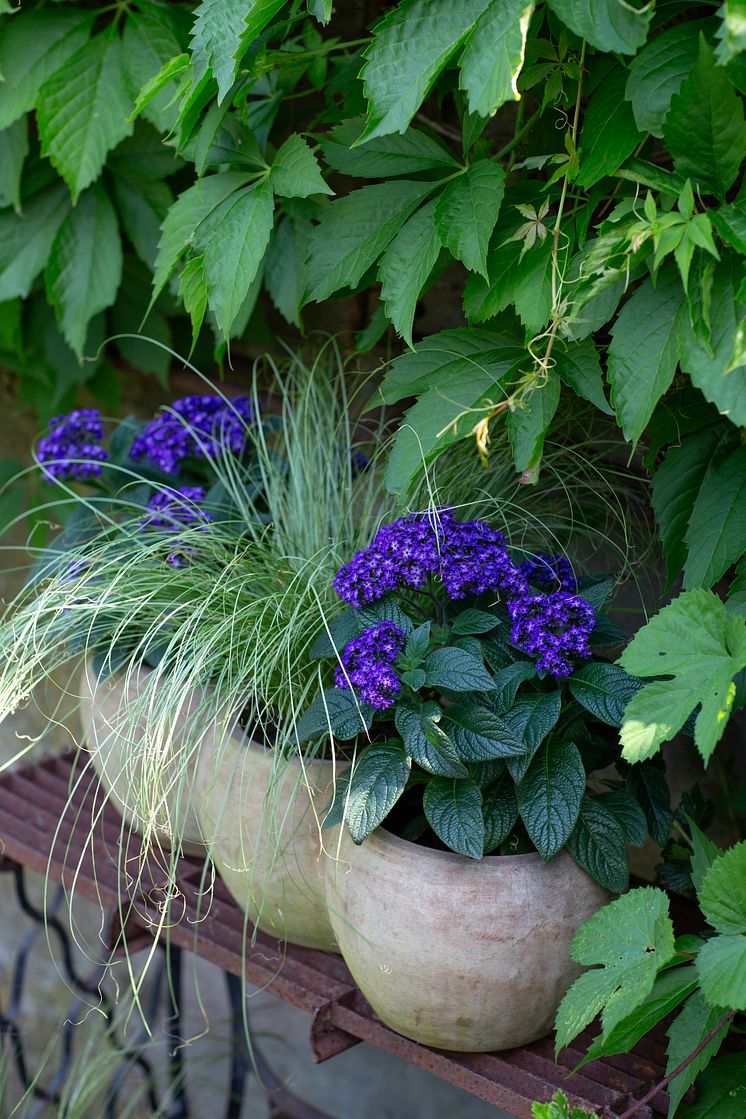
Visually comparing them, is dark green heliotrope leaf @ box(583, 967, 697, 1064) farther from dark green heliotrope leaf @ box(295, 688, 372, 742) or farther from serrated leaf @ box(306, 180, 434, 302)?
serrated leaf @ box(306, 180, 434, 302)

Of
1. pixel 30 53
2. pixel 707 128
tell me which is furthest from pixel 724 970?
pixel 30 53

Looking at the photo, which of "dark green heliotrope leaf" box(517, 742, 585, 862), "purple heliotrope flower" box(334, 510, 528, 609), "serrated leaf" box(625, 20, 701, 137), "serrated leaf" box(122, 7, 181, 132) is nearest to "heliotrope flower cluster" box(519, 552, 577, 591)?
"purple heliotrope flower" box(334, 510, 528, 609)

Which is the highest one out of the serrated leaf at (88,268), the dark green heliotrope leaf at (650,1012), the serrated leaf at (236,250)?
the serrated leaf at (236,250)

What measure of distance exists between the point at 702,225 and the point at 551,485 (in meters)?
0.48

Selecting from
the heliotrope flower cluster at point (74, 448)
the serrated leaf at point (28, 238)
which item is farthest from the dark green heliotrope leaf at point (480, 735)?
the serrated leaf at point (28, 238)

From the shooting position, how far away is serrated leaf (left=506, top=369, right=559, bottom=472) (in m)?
0.83

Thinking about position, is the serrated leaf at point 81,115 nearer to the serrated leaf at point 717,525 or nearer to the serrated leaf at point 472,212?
the serrated leaf at point 472,212

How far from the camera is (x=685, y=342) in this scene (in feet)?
2.35

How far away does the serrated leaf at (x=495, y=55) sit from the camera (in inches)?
26.0

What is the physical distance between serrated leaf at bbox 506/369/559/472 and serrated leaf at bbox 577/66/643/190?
0.49ft

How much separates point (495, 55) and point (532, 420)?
0.27m

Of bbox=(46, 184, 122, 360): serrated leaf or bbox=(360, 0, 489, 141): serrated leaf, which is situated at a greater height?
bbox=(360, 0, 489, 141): serrated leaf

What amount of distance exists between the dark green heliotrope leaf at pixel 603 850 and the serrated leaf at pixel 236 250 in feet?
1.56

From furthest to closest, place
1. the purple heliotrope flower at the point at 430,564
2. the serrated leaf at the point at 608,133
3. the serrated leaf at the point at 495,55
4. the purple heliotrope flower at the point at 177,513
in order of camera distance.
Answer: the purple heliotrope flower at the point at 177,513 < the purple heliotrope flower at the point at 430,564 < the serrated leaf at the point at 608,133 < the serrated leaf at the point at 495,55
